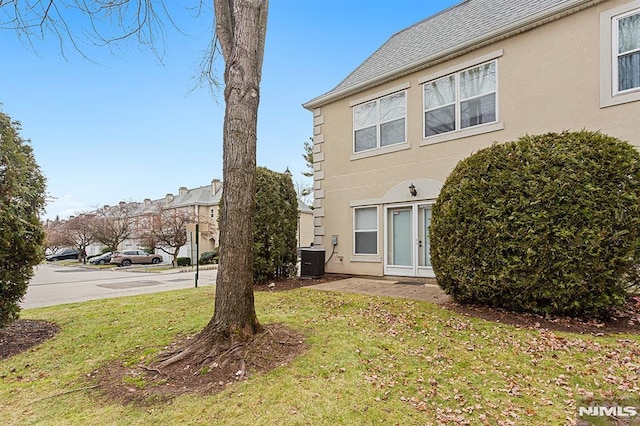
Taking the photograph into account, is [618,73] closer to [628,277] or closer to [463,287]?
[628,277]

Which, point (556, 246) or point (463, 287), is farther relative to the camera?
point (463, 287)

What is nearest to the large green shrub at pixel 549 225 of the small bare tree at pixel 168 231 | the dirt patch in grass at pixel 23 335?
the dirt patch in grass at pixel 23 335

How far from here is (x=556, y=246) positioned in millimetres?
4586

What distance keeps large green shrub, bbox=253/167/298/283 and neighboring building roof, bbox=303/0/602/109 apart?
3.29 metres

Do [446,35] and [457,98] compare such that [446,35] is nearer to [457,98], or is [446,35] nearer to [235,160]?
[457,98]

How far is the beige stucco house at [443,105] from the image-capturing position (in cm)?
638

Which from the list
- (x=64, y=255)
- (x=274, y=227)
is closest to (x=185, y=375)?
(x=274, y=227)

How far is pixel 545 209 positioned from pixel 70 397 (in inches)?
237

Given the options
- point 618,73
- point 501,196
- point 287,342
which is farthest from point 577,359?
point 618,73

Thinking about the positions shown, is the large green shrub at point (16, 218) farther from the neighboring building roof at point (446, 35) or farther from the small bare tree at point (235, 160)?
the neighboring building roof at point (446, 35)

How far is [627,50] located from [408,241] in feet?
18.7

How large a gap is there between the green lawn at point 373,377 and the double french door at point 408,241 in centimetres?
347

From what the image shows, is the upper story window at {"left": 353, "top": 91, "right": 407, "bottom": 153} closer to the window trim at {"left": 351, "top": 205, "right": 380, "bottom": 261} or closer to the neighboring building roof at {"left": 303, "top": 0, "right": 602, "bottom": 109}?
the neighboring building roof at {"left": 303, "top": 0, "right": 602, "bottom": 109}

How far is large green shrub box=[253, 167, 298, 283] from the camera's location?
9055mm
